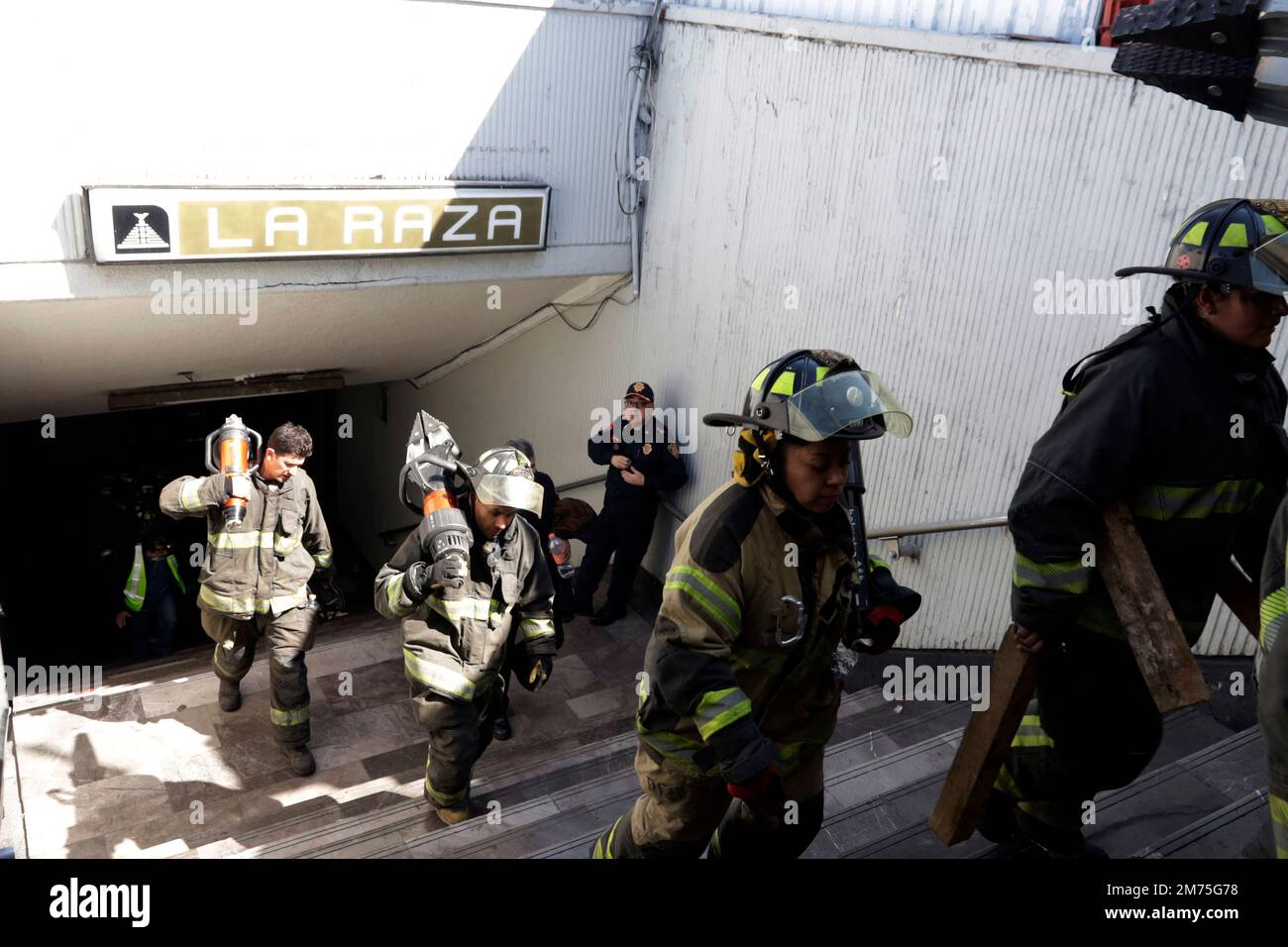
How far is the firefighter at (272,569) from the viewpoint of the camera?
5.29 m

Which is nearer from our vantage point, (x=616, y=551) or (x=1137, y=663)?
(x=1137, y=663)

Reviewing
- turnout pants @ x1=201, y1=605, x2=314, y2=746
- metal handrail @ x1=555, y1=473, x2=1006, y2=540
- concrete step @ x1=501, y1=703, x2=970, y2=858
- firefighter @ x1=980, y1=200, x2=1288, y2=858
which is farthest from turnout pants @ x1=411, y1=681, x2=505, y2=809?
firefighter @ x1=980, y1=200, x2=1288, y2=858

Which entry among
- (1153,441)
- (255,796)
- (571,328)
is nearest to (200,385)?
(571,328)

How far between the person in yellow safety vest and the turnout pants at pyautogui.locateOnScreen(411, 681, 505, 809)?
15.5 ft

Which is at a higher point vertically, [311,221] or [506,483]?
[311,221]

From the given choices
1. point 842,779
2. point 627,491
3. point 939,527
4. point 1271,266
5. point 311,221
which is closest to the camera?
point 1271,266

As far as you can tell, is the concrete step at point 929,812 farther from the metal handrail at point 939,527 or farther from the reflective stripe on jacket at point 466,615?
the reflective stripe on jacket at point 466,615

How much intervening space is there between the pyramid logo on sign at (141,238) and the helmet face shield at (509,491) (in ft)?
10.3

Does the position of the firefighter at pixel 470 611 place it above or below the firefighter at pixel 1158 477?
below

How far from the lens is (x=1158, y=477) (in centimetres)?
281

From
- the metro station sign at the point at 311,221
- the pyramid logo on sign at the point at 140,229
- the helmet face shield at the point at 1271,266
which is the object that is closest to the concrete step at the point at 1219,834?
the helmet face shield at the point at 1271,266

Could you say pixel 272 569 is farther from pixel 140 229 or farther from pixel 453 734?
pixel 140 229

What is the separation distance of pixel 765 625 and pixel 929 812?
5.10 feet

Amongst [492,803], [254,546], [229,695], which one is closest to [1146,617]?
[492,803]
